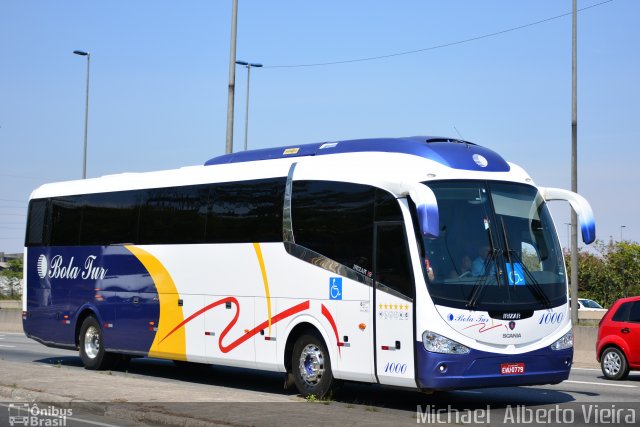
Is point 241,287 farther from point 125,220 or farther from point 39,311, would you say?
point 39,311

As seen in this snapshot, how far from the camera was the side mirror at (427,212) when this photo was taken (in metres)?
12.7

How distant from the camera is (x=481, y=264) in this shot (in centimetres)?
1355

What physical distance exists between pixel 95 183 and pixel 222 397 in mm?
8345

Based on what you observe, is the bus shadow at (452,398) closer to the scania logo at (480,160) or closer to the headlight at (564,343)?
the headlight at (564,343)

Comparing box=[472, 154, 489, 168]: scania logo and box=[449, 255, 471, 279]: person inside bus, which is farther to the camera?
box=[472, 154, 489, 168]: scania logo

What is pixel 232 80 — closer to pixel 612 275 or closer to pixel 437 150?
pixel 437 150

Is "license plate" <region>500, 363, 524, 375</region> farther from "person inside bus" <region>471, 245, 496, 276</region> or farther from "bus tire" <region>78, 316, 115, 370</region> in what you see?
"bus tire" <region>78, 316, 115, 370</region>

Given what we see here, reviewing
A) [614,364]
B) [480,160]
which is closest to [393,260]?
[480,160]

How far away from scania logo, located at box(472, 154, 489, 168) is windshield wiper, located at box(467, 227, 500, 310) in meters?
1.09

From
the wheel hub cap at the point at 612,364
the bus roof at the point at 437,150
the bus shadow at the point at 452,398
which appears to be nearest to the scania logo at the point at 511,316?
the bus shadow at the point at 452,398

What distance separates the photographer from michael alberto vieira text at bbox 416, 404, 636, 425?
41.2 feet

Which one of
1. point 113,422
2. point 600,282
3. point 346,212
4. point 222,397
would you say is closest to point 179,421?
point 113,422

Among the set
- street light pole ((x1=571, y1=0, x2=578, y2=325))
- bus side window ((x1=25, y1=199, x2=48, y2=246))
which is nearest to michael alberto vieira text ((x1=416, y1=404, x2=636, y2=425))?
bus side window ((x1=25, y1=199, x2=48, y2=246))

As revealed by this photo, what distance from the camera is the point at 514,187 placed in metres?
14.6
